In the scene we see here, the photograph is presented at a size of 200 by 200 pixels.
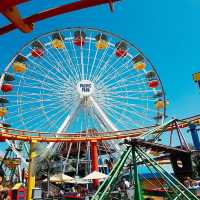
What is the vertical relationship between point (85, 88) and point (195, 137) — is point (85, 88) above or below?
above

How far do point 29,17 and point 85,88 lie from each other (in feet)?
76.6

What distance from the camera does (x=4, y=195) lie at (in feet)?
50.9

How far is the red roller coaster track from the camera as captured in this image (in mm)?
2203

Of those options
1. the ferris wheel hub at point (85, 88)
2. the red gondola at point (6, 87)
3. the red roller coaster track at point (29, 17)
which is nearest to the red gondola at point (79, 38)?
the ferris wheel hub at point (85, 88)

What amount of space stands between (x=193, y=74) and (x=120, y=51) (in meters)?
7.64

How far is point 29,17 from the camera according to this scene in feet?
8.54

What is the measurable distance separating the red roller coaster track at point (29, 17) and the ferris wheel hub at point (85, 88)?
900 inches

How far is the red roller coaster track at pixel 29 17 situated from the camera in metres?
2.20

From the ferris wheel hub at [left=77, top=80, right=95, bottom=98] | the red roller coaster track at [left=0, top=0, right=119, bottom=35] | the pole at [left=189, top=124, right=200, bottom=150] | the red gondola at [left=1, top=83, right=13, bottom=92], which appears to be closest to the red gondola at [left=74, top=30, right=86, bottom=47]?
the ferris wheel hub at [left=77, top=80, right=95, bottom=98]

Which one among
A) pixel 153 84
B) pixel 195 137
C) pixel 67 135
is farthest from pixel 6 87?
pixel 195 137

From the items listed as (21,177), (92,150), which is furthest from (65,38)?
(21,177)

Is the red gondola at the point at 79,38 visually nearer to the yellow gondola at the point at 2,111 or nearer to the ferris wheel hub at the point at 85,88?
the ferris wheel hub at the point at 85,88

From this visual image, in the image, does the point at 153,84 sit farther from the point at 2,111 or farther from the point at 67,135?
the point at 2,111

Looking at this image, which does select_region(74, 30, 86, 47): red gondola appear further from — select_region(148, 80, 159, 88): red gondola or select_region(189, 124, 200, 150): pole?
select_region(189, 124, 200, 150): pole
